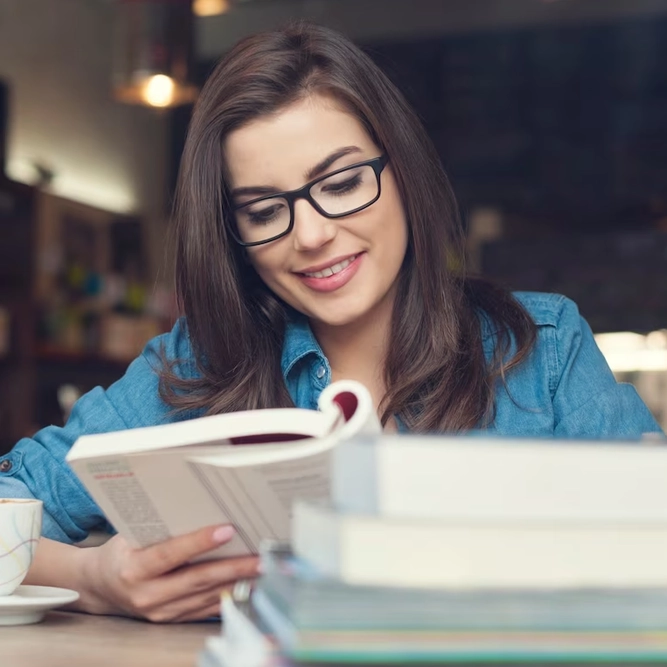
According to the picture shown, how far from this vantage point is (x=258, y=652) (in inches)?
18.5

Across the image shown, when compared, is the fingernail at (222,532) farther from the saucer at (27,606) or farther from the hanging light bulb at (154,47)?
the hanging light bulb at (154,47)

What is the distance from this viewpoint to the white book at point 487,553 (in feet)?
1.51

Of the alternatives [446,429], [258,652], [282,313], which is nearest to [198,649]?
[258,652]

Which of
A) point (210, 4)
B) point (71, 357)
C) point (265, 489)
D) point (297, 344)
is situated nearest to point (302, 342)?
point (297, 344)

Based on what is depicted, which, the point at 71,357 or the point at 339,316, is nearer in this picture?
the point at 339,316

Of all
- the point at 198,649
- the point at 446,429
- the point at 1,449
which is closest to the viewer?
the point at 198,649

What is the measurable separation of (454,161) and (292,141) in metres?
5.05

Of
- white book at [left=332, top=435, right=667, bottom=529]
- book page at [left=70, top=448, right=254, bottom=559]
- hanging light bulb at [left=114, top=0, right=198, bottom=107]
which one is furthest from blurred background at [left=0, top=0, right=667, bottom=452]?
white book at [left=332, top=435, right=667, bottom=529]

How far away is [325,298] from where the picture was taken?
1.39m

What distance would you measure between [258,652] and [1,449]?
4.76 meters

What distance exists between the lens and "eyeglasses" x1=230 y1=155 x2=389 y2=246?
1.33m

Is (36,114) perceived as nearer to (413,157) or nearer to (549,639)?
(413,157)

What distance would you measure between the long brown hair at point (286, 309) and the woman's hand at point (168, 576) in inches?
18.2

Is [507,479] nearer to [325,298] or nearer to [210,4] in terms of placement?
[325,298]
